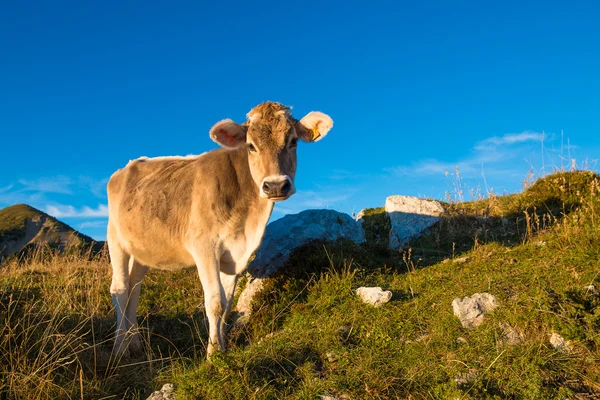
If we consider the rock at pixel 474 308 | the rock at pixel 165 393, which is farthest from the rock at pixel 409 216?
the rock at pixel 165 393

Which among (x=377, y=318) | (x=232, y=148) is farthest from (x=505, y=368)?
(x=232, y=148)

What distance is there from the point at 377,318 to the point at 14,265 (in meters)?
13.3

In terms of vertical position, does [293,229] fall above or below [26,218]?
below

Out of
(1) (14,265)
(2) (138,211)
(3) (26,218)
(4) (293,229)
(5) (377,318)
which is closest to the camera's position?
(5) (377,318)

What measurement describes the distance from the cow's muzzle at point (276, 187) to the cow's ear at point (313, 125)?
1.44 metres

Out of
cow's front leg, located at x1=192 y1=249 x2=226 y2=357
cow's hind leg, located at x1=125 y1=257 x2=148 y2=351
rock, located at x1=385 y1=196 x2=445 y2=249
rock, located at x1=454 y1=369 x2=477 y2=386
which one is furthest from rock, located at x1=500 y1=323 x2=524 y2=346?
rock, located at x1=385 y1=196 x2=445 y2=249

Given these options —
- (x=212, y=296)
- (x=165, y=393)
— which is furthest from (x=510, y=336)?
(x=165, y=393)

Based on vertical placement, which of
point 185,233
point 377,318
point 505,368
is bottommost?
point 505,368

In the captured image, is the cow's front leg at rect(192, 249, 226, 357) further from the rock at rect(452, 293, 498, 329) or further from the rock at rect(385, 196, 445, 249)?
the rock at rect(385, 196, 445, 249)

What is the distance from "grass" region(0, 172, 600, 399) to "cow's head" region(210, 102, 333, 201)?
222cm

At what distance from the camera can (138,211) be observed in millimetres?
9016

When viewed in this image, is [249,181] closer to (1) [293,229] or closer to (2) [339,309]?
(2) [339,309]

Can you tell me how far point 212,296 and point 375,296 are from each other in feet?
8.38

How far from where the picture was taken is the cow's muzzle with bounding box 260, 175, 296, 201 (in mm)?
6965
